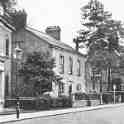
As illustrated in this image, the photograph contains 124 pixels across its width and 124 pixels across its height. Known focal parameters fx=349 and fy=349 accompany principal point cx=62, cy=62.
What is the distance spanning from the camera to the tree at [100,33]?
152 feet

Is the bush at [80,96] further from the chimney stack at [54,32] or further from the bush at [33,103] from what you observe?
the chimney stack at [54,32]

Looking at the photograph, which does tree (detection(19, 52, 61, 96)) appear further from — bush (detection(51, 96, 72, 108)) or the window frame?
the window frame

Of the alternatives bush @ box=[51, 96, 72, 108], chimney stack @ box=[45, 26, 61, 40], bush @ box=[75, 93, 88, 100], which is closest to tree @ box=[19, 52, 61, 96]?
bush @ box=[51, 96, 72, 108]

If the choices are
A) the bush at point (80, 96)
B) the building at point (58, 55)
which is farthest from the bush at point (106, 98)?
the bush at point (80, 96)

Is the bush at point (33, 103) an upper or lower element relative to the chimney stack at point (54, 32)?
lower

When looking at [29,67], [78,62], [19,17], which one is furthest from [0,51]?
[78,62]

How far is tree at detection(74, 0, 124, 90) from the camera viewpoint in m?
46.2

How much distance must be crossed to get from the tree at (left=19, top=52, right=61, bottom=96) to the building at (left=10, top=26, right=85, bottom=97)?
3.36 meters

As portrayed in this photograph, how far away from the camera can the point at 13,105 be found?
94.6ft

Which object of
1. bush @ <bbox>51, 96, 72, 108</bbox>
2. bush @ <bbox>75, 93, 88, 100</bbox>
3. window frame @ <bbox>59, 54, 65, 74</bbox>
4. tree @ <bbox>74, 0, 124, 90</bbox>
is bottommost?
bush @ <bbox>51, 96, 72, 108</bbox>

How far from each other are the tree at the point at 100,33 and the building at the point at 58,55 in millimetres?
2452

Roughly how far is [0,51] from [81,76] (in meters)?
19.6

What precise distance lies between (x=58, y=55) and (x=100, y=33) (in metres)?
10.1

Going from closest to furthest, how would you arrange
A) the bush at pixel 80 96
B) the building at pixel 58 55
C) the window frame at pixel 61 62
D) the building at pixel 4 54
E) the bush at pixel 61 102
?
the building at pixel 4 54 < the bush at pixel 61 102 < the bush at pixel 80 96 < the building at pixel 58 55 < the window frame at pixel 61 62
